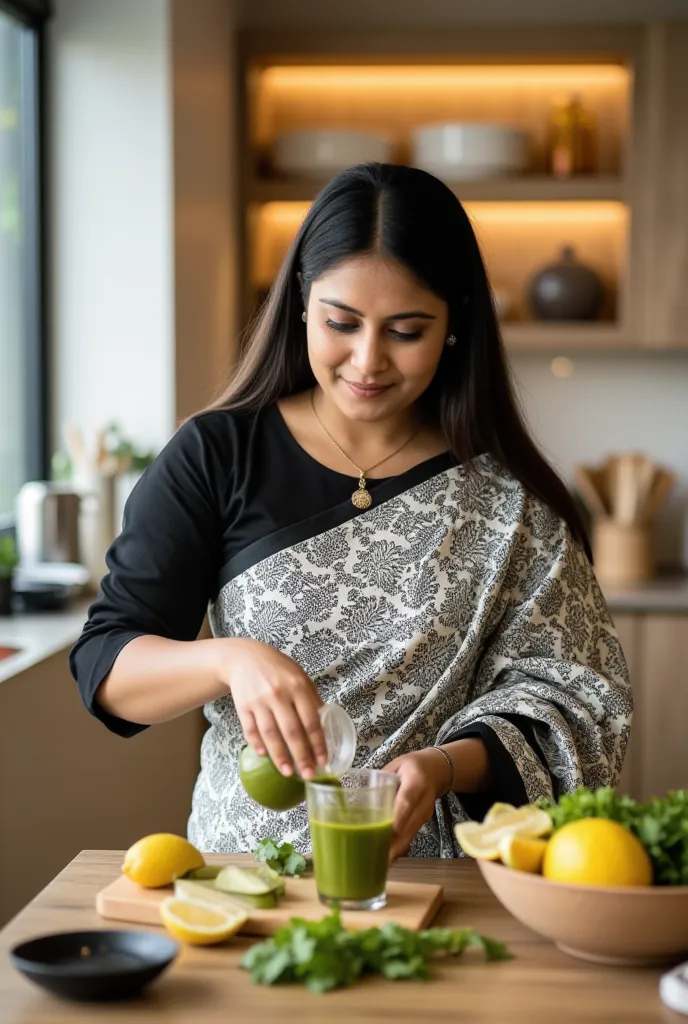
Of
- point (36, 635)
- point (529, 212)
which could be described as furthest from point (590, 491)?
point (36, 635)

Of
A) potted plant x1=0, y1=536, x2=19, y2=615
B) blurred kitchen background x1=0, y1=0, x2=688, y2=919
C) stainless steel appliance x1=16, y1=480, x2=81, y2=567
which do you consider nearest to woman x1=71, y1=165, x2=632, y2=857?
blurred kitchen background x1=0, y1=0, x2=688, y2=919

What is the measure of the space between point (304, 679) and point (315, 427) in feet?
1.95

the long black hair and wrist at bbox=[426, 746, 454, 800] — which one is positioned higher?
the long black hair

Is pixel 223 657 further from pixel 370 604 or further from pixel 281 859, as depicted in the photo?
pixel 370 604

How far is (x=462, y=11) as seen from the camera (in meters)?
4.05

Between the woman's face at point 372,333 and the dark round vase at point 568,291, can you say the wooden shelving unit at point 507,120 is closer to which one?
the dark round vase at point 568,291

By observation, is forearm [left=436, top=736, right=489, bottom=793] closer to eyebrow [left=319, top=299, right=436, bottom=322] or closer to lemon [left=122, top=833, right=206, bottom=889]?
lemon [left=122, top=833, right=206, bottom=889]

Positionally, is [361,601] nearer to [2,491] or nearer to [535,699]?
[535,699]

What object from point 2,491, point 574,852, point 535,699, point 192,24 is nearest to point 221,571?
point 535,699

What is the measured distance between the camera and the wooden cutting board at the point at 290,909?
1233mm

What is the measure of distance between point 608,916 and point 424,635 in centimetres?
64

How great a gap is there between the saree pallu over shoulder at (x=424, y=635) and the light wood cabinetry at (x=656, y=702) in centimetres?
193

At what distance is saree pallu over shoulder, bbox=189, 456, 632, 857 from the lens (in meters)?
1.69

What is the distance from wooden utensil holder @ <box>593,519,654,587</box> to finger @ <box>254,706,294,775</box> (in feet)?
8.99
